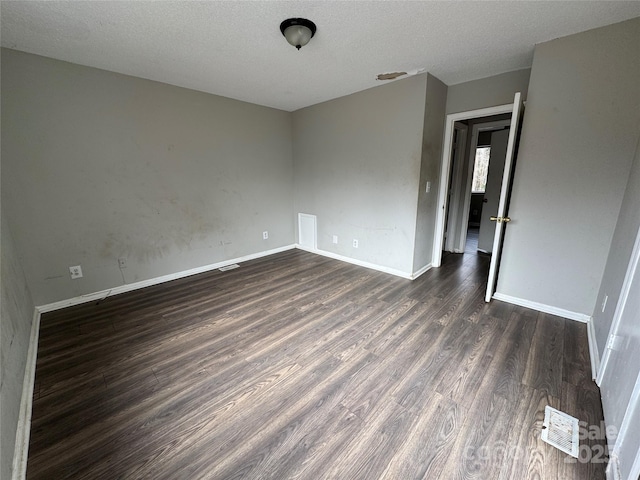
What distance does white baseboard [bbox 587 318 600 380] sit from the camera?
69.1 inches

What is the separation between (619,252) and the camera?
1868 millimetres

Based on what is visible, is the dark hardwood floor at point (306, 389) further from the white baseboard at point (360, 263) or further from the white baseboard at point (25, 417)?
the white baseboard at point (360, 263)

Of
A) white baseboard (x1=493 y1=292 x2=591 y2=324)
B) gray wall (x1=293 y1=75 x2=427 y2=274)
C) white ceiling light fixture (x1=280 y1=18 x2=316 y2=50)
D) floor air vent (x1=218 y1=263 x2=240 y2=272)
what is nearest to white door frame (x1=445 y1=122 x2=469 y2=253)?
gray wall (x1=293 y1=75 x2=427 y2=274)

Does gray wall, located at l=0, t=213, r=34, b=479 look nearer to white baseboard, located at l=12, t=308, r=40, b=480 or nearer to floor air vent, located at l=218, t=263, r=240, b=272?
white baseboard, located at l=12, t=308, r=40, b=480

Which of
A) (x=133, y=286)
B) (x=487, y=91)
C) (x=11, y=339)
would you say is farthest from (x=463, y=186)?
(x=11, y=339)

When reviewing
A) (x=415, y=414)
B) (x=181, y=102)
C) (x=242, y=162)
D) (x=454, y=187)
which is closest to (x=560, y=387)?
(x=415, y=414)

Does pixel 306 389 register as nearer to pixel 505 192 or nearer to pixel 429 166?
pixel 505 192

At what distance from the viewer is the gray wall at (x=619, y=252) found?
1682 mm

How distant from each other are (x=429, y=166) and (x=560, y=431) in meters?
2.73

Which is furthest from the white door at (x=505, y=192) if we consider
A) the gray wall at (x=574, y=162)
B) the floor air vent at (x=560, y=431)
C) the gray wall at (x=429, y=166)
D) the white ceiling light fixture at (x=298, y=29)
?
the white ceiling light fixture at (x=298, y=29)

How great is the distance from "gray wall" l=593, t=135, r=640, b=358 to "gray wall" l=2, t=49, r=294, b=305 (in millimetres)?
4017

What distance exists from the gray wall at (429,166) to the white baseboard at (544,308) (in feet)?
3.33

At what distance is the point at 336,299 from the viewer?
2865 millimetres

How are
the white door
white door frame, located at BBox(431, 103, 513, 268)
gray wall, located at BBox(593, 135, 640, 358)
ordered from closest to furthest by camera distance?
gray wall, located at BBox(593, 135, 640, 358) → the white door → white door frame, located at BBox(431, 103, 513, 268)
